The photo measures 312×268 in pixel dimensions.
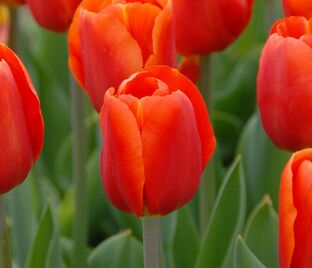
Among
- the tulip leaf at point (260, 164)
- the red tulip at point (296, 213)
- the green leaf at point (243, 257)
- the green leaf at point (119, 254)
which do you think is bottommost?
the tulip leaf at point (260, 164)

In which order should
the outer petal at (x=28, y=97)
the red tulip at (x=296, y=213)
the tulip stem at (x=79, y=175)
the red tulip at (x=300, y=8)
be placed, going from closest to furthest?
the red tulip at (x=296, y=213) < the outer petal at (x=28, y=97) < the red tulip at (x=300, y=8) < the tulip stem at (x=79, y=175)

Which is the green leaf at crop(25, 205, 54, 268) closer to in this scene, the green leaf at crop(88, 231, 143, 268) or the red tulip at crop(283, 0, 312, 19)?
the green leaf at crop(88, 231, 143, 268)

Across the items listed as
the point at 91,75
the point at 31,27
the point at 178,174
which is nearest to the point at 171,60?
the point at 91,75

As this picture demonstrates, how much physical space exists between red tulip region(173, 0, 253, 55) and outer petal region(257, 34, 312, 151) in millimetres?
156

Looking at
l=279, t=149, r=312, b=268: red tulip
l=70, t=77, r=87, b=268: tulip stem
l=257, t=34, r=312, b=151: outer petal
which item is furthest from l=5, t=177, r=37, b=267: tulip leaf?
l=279, t=149, r=312, b=268: red tulip

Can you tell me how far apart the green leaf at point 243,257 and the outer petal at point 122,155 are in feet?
0.54

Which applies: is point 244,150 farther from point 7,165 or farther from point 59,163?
point 7,165

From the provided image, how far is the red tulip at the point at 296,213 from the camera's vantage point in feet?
2.63

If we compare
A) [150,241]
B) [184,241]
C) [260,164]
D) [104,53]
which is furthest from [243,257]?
[260,164]

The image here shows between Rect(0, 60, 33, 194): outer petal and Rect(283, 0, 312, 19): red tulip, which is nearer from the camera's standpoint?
Rect(0, 60, 33, 194): outer petal

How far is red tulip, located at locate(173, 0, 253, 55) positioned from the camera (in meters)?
1.16

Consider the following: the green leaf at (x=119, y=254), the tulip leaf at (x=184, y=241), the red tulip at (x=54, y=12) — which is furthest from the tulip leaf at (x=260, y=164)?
the red tulip at (x=54, y=12)

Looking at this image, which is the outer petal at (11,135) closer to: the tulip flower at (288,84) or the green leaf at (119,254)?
the tulip flower at (288,84)

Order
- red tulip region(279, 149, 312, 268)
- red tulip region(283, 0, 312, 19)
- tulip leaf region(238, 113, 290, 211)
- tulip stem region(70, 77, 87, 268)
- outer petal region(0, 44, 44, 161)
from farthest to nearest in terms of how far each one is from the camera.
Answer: tulip leaf region(238, 113, 290, 211)
tulip stem region(70, 77, 87, 268)
red tulip region(283, 0, 312, 19)
outer petal region(0, 44, 44, 161)
red tulip region(279, 149, 312, 268)
